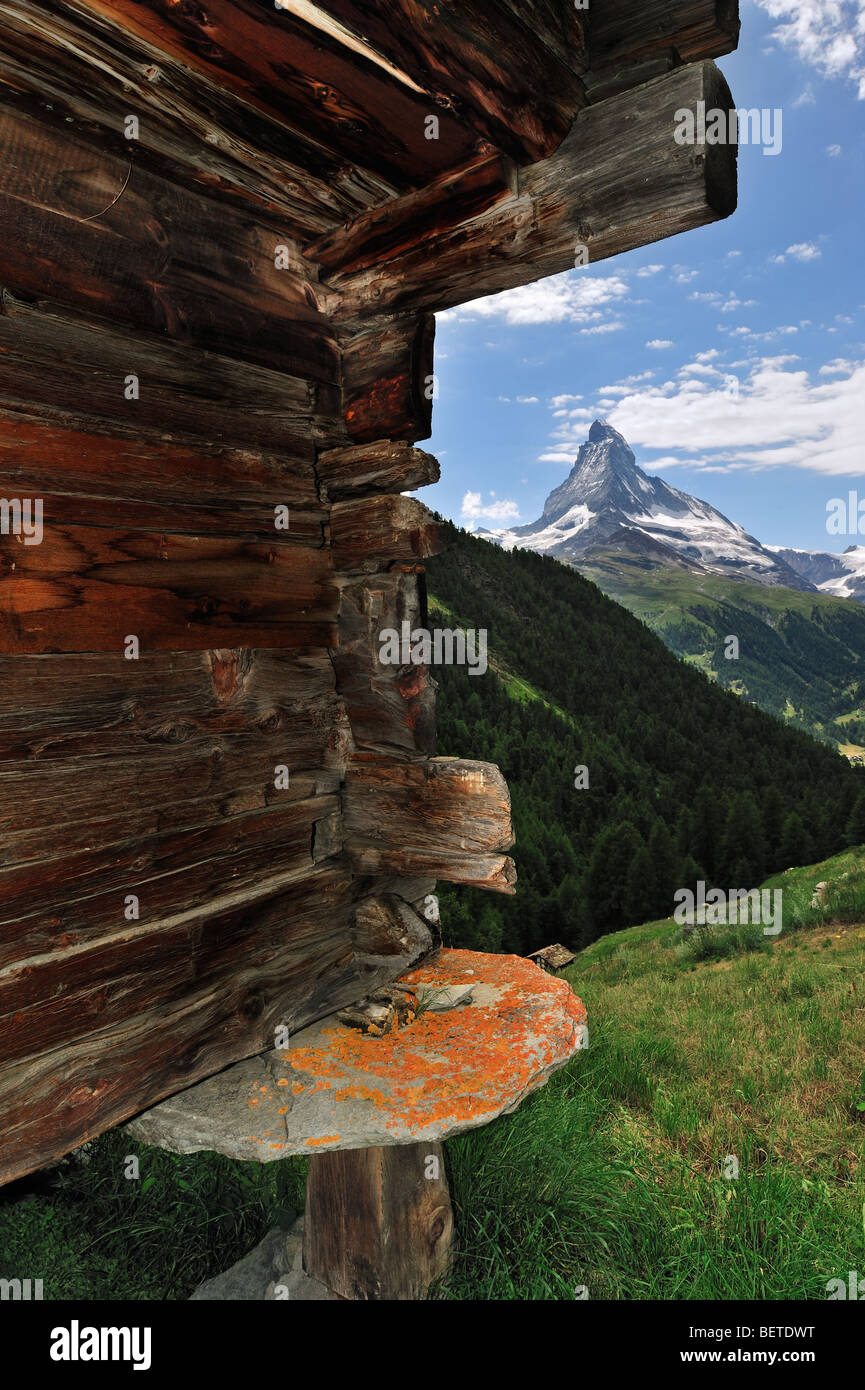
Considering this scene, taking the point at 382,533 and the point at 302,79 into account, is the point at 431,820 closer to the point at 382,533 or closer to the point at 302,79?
the point at 382,533

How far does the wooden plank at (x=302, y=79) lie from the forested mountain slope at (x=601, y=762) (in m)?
19.2

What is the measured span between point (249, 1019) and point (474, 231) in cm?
358

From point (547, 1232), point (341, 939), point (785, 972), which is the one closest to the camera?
Result: point (341, 939)

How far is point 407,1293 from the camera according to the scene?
3.99 m

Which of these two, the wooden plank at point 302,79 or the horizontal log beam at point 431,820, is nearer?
the wooden plank at point 302,79

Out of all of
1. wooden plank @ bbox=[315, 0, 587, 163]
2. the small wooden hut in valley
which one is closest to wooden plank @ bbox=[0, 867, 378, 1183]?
the small wooden hut in valley

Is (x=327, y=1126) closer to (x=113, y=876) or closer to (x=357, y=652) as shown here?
(x=113, y=876)

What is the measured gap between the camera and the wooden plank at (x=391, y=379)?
372 centimetres

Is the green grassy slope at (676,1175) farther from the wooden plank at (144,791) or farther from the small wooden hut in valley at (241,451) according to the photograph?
the wooden plank at (144,791)

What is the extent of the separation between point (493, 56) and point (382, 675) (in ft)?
7.97

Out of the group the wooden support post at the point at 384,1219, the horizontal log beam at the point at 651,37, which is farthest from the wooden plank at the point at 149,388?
the wooden support post at the point at 384,1219

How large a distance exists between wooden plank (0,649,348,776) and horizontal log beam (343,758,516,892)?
27 centimetres

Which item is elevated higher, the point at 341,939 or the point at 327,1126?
the point at 341,939
